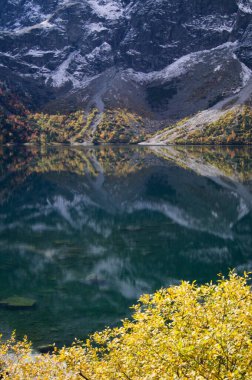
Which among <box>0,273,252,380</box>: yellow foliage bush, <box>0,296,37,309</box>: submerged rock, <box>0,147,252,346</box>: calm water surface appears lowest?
<box>0,273,252,380</box>: yellow foliage bush

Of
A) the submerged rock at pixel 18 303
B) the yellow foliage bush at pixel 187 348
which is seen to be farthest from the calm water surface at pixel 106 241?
the yellow foliage bush at pixel 187 348

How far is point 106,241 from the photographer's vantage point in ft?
191

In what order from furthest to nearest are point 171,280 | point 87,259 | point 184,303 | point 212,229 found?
point 212,229 < point 87,259 < point 171,280 < point 184,303

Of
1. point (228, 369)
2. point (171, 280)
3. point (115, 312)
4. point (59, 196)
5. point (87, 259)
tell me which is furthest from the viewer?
point (59, 196)

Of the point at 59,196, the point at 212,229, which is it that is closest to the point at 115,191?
the point at 59,196

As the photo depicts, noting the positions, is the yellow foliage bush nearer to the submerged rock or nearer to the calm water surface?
the calm water surface

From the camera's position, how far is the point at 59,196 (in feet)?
303

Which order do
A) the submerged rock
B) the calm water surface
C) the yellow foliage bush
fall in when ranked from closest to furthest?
the yellow foliage bush → the submerged rock → the calm water surface

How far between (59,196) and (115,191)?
1292 centimetres

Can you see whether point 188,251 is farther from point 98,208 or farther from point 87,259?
point 98,208

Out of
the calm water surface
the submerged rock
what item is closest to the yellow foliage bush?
the calm water surface

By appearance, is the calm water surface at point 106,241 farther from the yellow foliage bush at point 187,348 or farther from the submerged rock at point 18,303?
the yellow foliage bush at point 187,348

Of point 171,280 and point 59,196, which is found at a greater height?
point 59,196

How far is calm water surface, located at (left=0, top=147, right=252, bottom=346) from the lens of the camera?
1412 inches
